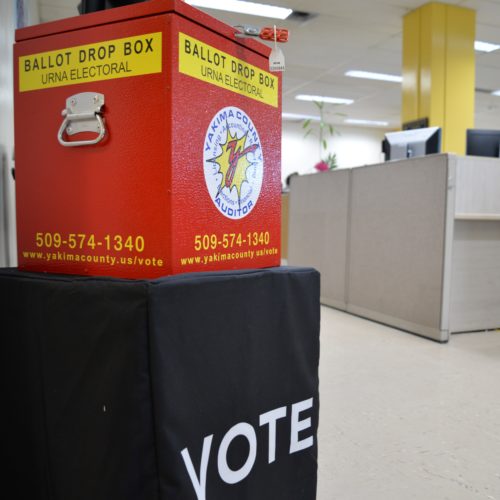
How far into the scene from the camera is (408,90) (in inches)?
200

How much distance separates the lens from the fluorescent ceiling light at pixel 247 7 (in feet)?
14.4

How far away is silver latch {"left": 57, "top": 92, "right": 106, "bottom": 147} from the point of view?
2.10 ft

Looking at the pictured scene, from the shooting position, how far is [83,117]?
0.65 meters

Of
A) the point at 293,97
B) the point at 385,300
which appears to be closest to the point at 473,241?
the point at 385,300

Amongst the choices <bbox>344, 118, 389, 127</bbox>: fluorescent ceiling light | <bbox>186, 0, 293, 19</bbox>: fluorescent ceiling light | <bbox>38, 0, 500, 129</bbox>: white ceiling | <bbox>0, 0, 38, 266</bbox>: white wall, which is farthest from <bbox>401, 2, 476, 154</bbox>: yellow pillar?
<bbox>344, 118, 389, 127</bbox>: fluorescent ceiling light

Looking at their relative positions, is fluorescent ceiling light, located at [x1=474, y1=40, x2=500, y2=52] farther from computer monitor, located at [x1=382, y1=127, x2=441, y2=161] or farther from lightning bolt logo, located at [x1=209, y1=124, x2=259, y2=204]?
lightning bolt logo, located at [x1=209, y1=124, x2=259, y2=204]

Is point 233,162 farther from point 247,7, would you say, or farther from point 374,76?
point 374,76

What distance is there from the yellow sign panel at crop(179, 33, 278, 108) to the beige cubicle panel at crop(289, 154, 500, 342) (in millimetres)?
1897

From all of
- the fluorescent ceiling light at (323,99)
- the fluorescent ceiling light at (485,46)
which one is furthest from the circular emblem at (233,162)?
the fluorescent ceiling light at (323,99)

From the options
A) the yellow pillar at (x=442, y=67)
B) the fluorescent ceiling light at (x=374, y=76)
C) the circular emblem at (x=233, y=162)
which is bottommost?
the circular emblem at (x=233, y=162)

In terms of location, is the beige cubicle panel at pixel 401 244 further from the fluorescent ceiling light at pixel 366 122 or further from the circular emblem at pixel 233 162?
the fluorescent ceiling light at pixel 366 122

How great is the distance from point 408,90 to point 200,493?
17.0 feet

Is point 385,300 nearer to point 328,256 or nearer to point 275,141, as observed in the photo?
point 328,256

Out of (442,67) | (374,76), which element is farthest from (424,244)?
(374,76)
